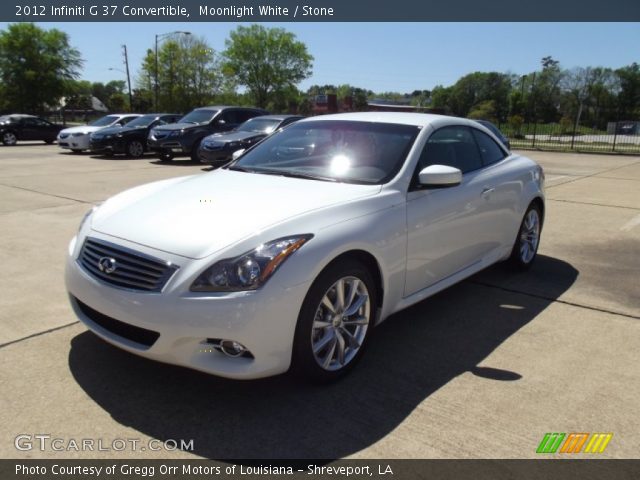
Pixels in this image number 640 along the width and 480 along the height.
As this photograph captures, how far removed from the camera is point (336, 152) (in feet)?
13.6

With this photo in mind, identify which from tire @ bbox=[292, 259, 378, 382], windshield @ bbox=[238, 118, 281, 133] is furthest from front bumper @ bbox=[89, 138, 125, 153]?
tire @ bbox=[292, 259, 378, 382]

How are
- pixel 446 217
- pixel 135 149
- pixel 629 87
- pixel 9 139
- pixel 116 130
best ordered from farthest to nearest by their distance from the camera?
pixel 629 87, pixel 9 139, pixel 135 149, pixel 116 130, pixel 446 217

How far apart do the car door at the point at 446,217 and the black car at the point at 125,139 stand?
15085 mm

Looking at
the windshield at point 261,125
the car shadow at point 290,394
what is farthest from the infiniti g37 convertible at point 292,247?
the windshield at point 261,125

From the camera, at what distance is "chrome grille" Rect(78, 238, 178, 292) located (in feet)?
9.10

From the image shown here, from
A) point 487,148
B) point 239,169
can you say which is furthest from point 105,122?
point 487,148

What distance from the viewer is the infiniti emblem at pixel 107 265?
116 inches

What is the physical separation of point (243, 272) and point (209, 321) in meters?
0.29

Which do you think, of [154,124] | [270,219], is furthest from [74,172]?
[270,219]

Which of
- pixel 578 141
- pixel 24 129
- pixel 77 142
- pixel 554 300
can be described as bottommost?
pixel 578 141

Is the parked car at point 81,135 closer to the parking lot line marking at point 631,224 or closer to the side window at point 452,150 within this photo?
the parking lot line marking at point 631,224

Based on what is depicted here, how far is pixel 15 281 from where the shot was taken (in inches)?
188

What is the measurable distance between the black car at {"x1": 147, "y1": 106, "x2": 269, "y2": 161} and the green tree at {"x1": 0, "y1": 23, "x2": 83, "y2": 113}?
31214mm

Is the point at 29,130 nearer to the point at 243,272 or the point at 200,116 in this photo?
the point at 200,116
